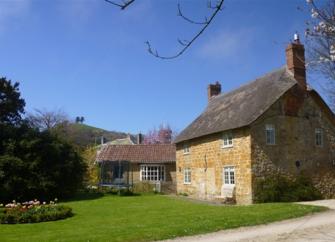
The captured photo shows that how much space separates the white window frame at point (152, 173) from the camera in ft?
144

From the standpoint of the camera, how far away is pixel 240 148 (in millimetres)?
27781

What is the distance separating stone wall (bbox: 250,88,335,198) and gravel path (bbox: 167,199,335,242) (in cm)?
950

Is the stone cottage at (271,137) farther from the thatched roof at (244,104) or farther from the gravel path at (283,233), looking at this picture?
the gravel path at (283,233)

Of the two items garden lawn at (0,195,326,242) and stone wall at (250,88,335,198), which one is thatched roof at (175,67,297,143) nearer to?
stone wall at (250,88,335,198)

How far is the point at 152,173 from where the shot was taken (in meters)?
44.0

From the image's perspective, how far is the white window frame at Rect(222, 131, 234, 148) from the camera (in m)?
29.0

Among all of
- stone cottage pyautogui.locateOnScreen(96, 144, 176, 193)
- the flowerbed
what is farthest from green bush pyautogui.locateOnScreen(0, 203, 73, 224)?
stone cottage pyautogui.locateOnScreen(96, 144, 176, 193)

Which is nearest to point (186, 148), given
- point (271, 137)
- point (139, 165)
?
point (139, 165)

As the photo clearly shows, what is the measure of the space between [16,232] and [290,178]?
54.8 ft

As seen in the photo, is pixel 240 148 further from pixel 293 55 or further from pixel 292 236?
pixel 292 236

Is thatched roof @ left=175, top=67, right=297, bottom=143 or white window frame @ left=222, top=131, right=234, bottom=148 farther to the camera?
white window frame @ left=222, top=131, right=234, bottom=148

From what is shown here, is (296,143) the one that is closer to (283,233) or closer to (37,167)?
(283,233)

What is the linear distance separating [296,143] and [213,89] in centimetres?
1438

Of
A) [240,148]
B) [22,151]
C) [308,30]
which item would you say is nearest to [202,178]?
[240,148]
